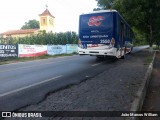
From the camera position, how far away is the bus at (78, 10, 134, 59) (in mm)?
17922

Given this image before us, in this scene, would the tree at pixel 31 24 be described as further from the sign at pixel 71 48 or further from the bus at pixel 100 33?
the bus at pixel 100 33

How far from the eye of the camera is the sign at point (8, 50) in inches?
973

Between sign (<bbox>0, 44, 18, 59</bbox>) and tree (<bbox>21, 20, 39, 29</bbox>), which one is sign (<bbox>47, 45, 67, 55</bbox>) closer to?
sign (<bbox>0, 44, 18, 59</bbox>)

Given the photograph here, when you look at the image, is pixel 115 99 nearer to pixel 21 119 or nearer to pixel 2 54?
pixel 21 119

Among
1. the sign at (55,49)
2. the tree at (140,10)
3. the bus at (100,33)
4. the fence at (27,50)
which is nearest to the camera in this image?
the bus at (100,33)

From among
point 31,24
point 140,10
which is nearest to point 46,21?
point 31,24

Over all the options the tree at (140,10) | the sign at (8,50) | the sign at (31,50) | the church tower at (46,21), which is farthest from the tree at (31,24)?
the sign at (8,50)

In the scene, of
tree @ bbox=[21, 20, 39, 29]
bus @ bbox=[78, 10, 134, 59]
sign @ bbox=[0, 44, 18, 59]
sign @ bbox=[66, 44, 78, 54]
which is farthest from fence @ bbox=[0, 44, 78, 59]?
tree @ bbox=[21, 20, 39, 29]

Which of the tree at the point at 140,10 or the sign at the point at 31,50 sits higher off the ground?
the tree at the point at 140,10

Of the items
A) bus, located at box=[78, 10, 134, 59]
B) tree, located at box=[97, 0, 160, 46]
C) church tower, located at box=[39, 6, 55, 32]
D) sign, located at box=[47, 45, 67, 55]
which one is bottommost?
sign, located at box=[47, 45, 67, 55]

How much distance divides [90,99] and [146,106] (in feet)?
5.35

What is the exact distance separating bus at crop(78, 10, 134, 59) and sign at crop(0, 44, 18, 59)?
9.00 metres

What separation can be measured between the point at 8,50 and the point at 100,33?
1095cm

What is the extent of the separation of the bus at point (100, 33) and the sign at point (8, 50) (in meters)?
9.00
